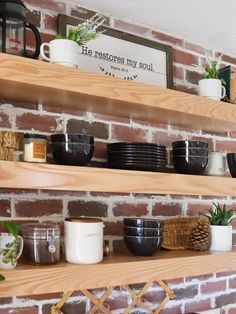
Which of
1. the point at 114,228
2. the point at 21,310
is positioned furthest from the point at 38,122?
the point at 21,310

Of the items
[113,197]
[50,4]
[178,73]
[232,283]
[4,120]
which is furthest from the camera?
[232,283]

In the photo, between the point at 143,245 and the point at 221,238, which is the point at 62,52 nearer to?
the point at 143,245

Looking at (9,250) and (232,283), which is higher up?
(9,250)

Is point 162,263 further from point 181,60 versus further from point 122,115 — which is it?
point 181,60

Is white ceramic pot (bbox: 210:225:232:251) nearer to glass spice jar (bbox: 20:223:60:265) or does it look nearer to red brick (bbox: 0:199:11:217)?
glass spice jar (bbox: 20:223:60:265)

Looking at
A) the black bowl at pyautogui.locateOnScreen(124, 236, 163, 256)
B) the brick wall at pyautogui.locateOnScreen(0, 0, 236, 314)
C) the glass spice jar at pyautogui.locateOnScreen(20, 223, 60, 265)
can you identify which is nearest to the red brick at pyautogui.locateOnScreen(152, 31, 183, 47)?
the brick wall at pyautogui.locateOnScreen(0, 0, 236, 314)

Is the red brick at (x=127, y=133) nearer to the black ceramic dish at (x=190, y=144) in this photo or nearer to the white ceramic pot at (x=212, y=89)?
the black ceramic dish at (x=190, y=144)

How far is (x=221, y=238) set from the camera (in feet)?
5.35

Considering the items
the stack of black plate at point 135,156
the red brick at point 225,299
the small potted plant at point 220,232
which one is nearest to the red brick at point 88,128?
the stack of black plate at point 135,156

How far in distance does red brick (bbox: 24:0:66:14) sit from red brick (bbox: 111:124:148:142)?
46 centimetres

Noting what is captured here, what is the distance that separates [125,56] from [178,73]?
29cm

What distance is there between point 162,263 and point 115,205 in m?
0.30

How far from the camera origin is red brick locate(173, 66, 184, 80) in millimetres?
1773

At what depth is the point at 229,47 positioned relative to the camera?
1935 mm
